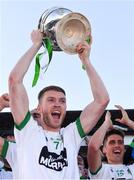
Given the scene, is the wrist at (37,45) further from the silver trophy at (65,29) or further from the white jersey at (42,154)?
the white jersey at (42,154)

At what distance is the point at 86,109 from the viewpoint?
3816 mm

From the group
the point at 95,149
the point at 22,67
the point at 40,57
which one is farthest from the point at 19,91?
the point at 95,149

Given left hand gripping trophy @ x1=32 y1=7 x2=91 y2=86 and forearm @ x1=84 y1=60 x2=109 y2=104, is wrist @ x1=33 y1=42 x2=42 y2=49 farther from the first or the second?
forearm @ x1=84 y1=60 x2=109 y2=104

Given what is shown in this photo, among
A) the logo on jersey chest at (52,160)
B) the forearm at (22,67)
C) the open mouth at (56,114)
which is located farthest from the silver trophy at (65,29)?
the logo on jersey chest at (52,160)

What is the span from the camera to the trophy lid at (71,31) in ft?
12.3

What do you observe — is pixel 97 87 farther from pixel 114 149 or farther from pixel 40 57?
pixel 114 149

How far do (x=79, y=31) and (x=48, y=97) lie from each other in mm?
583

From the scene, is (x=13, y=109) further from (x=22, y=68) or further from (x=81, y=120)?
(x=81, y=120)

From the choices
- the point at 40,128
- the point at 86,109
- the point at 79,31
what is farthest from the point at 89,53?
the point at 40,128

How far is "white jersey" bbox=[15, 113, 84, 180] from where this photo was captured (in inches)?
137

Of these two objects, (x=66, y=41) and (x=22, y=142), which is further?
(x=66, y=41)

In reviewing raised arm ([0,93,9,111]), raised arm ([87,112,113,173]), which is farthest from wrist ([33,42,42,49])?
raised arm ([87,112,113,173])

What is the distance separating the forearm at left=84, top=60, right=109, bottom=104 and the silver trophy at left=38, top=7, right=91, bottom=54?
0.19 metres

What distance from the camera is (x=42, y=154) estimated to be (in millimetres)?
3525
